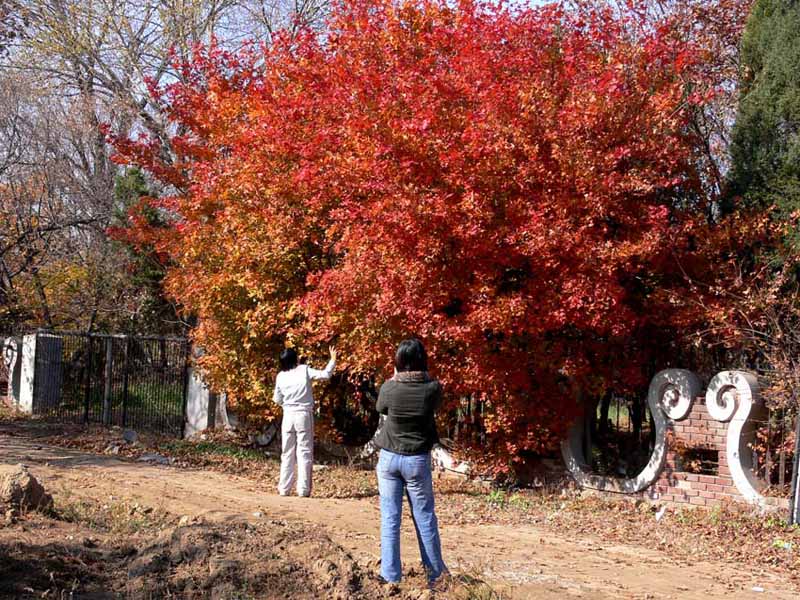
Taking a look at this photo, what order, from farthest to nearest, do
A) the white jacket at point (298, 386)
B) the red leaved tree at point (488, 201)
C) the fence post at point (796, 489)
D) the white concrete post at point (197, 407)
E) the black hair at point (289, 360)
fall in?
the white concrete post at point (197, 407)
the black hair at point (289, 360)
the white jacket at point (298, 386)
the red leaved tree at point (488, 201)
the fence post at point (796, 489)

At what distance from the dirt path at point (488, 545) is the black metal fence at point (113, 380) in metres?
4.72

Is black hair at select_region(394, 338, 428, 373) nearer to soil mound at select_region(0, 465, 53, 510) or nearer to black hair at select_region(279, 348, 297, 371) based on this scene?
soil mound at select_region(0, 465, 53, 510)

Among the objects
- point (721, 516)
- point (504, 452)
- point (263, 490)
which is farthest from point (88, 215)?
point (721, 516)

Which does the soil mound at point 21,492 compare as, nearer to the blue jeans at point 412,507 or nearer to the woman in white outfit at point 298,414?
the woman in white outfit at point 298,414

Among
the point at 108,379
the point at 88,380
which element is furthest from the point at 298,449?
the point at 88,380

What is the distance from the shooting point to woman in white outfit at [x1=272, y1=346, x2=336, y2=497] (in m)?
11.3

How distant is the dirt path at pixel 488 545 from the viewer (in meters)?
7.58

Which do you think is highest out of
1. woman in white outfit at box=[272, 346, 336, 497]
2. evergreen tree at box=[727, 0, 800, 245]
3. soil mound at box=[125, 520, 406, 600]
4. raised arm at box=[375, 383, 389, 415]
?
evergreen tree at box=[727, 0, 800, 245]

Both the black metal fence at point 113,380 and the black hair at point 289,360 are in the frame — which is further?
the black metal fence at point 113,380

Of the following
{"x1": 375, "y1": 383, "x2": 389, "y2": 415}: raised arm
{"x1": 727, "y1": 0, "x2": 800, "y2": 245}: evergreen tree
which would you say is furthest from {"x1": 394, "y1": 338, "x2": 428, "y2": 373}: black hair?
{"x1": 727, "y1": 0, "x2": 800, "y2": 245}: evergreen tree

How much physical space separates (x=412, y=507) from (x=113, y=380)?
13.7 meters

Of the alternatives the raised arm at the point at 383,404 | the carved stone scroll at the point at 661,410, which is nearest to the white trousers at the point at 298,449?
the carved stone scroll at the point at 661,410

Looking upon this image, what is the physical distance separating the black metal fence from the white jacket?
6609mm

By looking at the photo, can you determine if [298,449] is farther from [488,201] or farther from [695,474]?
[695,474]
